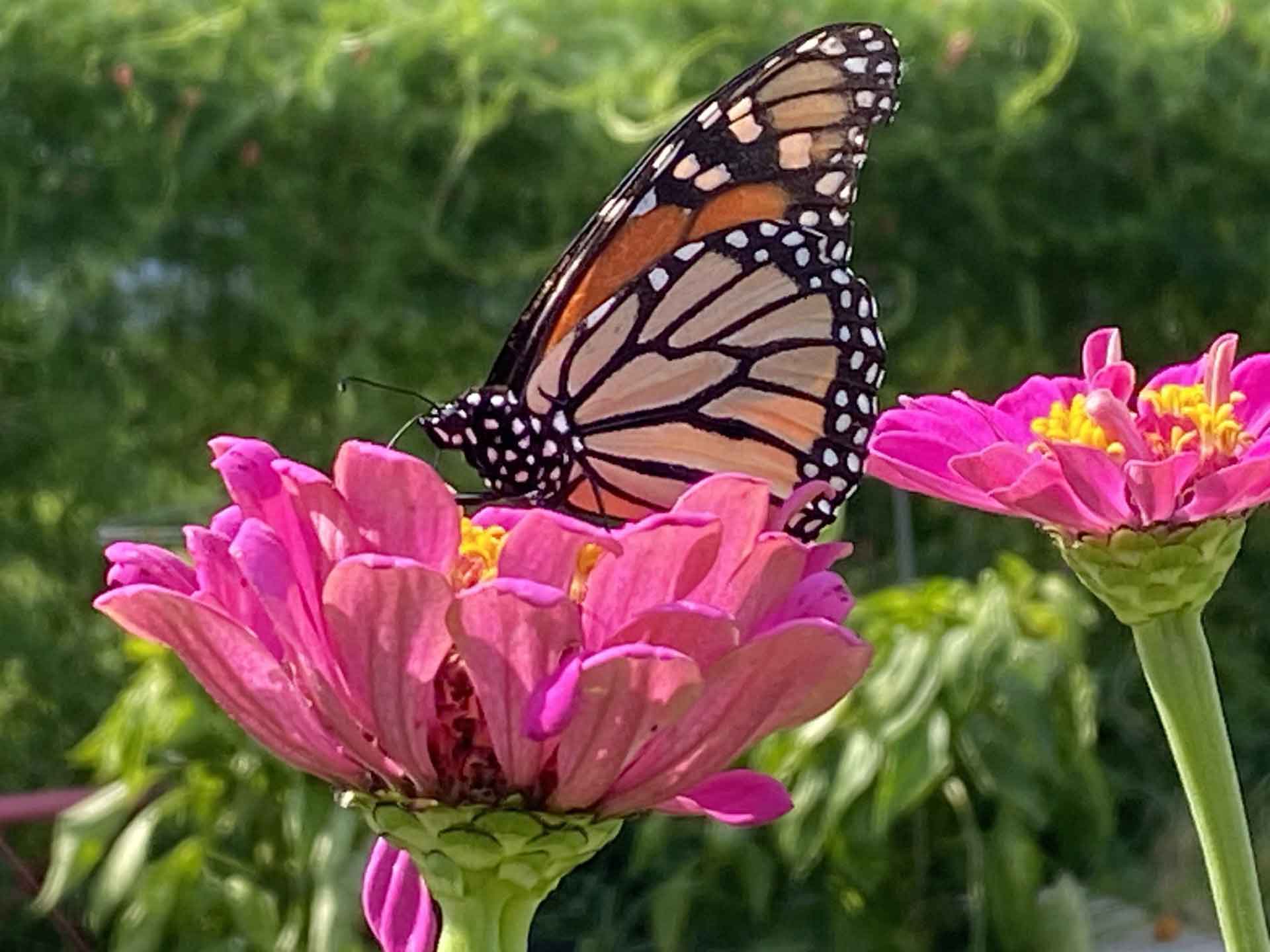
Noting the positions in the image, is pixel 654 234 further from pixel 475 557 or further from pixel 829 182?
pixel 475 557

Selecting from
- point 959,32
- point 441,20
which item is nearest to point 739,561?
point 441,20

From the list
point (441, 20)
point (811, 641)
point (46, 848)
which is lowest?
point (46, 848)

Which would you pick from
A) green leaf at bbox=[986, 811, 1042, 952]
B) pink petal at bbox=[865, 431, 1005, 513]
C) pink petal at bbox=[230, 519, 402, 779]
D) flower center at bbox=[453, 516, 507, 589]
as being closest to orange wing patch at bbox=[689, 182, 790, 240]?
pink petal at bbox=[865, 431, 1005, 513]

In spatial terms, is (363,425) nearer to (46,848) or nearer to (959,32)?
(46,848)

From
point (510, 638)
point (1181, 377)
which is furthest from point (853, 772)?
point (510, 638)

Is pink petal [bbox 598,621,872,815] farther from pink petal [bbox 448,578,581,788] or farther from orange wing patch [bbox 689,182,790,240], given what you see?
orange wing patch [bbox 689,182,790,240]

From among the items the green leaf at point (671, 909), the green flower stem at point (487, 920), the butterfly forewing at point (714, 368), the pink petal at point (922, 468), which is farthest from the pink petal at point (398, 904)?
the green leaf at point (671, 909)

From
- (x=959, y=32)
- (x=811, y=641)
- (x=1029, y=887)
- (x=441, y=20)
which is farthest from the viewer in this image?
(x=959, y=32)
